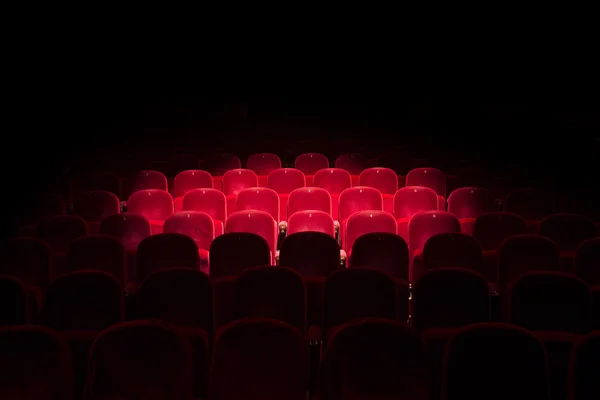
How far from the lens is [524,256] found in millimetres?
3594

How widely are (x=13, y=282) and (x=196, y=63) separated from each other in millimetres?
4966

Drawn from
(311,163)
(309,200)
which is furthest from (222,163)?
(309,200)

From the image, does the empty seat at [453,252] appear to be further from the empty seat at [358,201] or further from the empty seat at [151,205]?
the empty seat at [151,205]

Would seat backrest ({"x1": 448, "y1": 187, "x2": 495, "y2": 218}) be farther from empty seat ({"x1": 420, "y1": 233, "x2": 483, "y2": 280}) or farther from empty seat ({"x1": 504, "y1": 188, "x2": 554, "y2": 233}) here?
empty seat ({"x1": 420, "y1": 233, "x2": 483, "y2": 280})

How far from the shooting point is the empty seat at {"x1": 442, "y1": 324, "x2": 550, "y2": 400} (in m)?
2.25

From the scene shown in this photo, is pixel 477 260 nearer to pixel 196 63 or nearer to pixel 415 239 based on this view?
pixel 415 239

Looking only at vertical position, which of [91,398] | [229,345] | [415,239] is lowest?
[91,398]

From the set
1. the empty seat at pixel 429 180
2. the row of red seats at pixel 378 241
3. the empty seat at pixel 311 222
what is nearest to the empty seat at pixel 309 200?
the row of red seats at pixel 378 241

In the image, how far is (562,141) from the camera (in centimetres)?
672

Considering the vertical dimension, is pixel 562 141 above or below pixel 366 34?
below

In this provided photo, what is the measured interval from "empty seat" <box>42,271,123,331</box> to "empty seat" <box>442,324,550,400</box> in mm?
1524

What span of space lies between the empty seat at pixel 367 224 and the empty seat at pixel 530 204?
1108 millimetres

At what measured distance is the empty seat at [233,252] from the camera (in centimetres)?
365

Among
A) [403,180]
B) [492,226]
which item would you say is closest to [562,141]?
[403,180]
